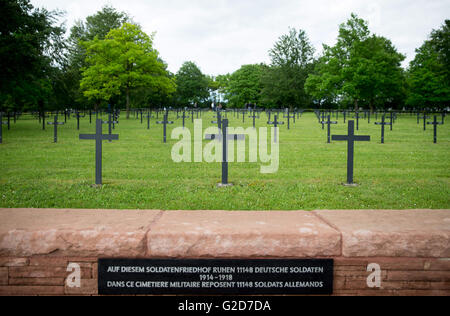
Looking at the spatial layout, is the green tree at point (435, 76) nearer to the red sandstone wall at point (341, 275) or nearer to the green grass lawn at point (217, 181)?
the green grass lawn at point (217, 181)

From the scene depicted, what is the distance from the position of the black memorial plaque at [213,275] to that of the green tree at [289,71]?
78.9 m

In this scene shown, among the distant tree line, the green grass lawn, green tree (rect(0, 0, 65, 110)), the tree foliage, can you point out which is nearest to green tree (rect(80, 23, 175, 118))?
the distant tree line

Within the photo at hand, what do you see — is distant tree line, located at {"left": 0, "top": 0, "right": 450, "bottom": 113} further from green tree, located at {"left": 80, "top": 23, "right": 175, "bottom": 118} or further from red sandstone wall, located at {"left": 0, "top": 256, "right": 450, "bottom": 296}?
red sandstone wall, located at {"left": 0, "top": 256, "right": 450, "bottom": 296}

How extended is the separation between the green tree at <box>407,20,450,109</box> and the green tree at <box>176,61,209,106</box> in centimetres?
6358

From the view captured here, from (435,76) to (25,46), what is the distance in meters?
50.8

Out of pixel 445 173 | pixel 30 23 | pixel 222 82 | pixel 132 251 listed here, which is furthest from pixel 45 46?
pixel 222 82

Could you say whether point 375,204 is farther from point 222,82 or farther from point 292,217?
point 222,82

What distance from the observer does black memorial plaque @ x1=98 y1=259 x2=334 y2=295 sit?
9.37 feet

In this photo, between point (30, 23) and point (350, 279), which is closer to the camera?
point (350, 279)

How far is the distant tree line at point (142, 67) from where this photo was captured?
22.8 metres

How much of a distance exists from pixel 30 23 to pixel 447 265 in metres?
26.0

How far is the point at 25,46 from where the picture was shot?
20516mm

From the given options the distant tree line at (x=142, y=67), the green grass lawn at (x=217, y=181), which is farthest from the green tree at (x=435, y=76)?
the green grass lawn at (x=217, y=181)
